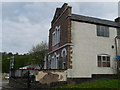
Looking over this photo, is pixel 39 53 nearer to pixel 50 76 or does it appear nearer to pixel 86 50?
pixel 86 50

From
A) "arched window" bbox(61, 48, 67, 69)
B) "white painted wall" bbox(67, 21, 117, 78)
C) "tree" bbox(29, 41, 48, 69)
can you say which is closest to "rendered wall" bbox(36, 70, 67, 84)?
"white painted wall" bbox(67, 21, 117, 78)

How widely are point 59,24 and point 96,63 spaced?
750cm

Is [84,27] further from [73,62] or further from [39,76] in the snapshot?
[39,76]

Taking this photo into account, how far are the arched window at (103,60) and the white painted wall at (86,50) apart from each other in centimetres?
39

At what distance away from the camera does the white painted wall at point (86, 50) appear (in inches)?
738

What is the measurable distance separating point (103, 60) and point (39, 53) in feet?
84.0

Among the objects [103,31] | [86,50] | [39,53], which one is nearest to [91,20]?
[103,31]

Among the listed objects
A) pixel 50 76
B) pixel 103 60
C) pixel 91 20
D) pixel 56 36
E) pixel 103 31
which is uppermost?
pixel 91 20

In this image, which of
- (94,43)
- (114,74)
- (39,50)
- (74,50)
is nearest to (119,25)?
(94,43)

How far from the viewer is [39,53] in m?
43.6

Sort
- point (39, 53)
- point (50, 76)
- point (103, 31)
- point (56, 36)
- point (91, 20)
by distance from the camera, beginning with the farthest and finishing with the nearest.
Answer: point (39, 53)
point (56, 36)
point (103, 31)
point (91, 20)
point (50, 76)

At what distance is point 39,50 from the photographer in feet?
145

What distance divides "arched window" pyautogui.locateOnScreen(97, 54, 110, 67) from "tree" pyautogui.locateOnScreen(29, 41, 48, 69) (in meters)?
24.2

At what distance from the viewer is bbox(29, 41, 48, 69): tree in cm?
4334
